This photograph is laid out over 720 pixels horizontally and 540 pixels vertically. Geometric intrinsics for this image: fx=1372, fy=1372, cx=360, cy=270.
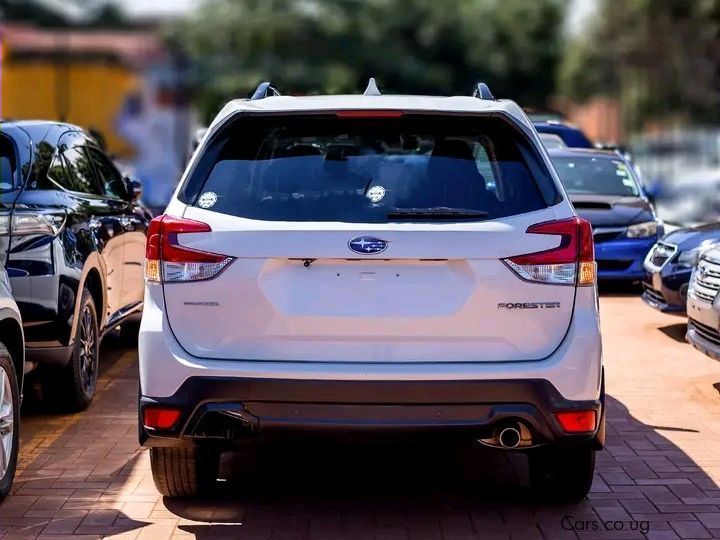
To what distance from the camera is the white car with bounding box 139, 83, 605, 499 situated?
16.5ft

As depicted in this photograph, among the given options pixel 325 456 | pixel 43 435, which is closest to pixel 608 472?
pixel 325 456


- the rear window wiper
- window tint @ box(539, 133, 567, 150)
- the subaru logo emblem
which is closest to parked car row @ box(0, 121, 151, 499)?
the subaru logo emblem

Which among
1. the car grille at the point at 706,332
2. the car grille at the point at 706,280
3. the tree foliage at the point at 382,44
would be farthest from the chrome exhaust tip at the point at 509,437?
the tree foliage at the point at 382,44

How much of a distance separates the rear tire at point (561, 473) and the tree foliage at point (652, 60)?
31983 mm

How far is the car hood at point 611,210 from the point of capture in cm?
1408

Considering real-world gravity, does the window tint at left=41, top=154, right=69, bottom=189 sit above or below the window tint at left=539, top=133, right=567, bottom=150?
above

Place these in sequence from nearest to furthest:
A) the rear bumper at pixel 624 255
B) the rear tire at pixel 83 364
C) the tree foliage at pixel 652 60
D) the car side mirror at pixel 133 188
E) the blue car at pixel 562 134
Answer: the rear tire at pixel 83 364
the car side mirror at pixel 133 188
the rear bumper at pixel 624 255
the blue car at pixel 562 134
the tree foliage at pixel 652 60

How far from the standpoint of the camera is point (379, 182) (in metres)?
5.29

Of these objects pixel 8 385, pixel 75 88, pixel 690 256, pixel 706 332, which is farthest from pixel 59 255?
pixel 75 88

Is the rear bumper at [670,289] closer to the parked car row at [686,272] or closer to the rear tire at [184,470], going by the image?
the parked car row at [686,272]

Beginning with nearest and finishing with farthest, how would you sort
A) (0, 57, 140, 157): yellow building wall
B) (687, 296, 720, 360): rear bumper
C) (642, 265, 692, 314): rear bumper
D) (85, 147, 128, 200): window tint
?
(687, 296, 720, 360): rear bumper, (85, 147, 128, 200): window tint, (642, 265, 692, 314): rear bumper, (0, 57, 140, 157): yellow building wall

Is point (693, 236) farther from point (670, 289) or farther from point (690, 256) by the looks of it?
point (670, 289)

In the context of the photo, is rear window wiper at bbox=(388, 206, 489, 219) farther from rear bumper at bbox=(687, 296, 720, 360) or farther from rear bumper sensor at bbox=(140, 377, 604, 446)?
rear bumper at bbox=(687, 296, 720, 360)

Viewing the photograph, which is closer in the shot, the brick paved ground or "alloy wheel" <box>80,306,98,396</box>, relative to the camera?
the brick paved ground
